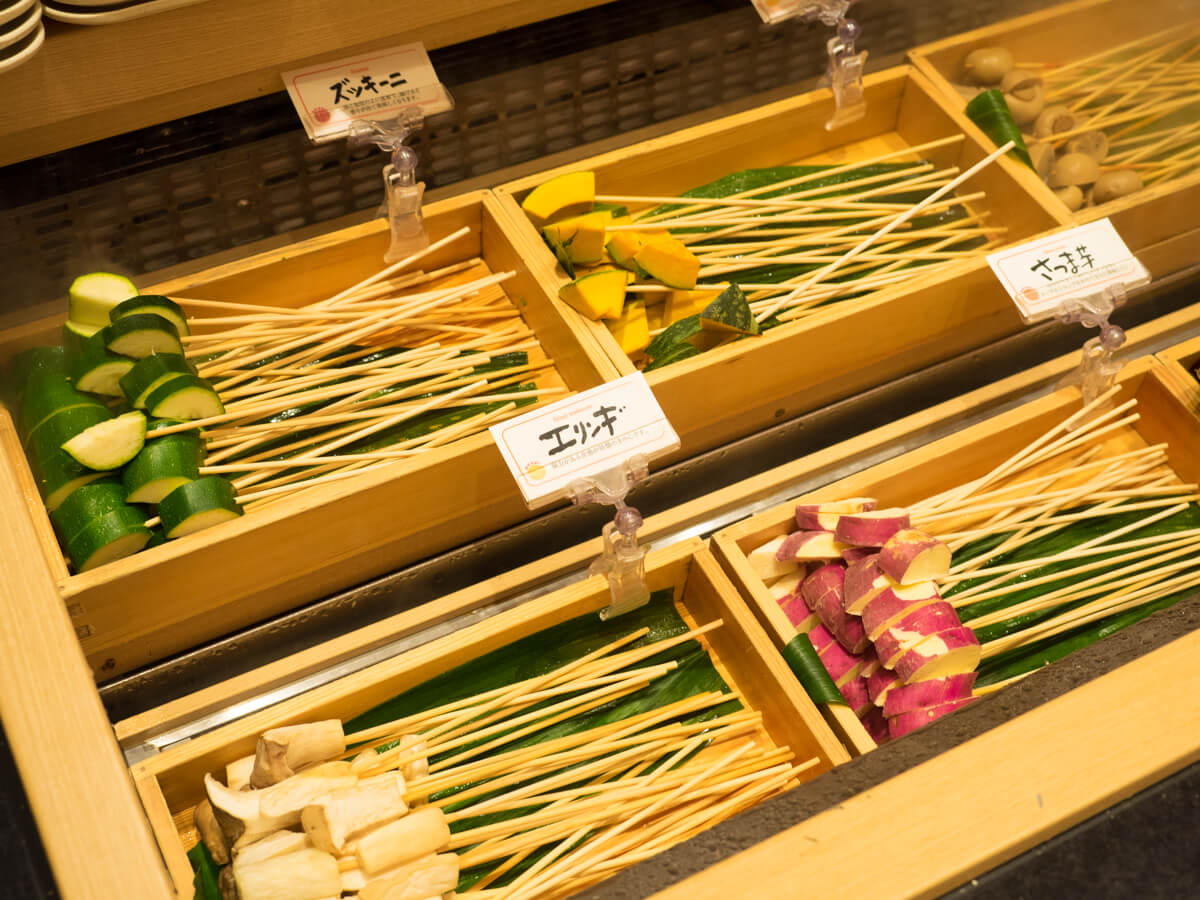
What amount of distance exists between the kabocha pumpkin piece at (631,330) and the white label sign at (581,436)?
34cm

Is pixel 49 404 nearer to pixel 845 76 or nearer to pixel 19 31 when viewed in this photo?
pixel 19 31

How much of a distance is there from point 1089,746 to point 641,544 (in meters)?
0.93

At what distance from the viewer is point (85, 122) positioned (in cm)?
208

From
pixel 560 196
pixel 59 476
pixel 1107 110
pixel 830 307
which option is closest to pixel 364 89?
pixel 560 196

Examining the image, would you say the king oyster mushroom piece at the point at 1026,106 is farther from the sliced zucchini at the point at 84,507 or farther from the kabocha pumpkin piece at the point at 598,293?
the sliced zucchini at the point at 84,507

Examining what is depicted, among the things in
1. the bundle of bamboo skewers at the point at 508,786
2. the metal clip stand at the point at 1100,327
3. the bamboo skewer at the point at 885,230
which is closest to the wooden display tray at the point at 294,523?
the bundle of bamboo skewers at the point at 508,786

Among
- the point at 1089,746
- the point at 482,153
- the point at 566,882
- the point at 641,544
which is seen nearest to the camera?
the point at 1089,746

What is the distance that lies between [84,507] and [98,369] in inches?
12.0

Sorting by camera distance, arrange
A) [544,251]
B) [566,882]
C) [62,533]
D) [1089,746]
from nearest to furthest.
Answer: [1089,746] < [566,882] < [62,533] < [544,251]

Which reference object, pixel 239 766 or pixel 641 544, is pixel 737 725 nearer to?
pixel 641 544

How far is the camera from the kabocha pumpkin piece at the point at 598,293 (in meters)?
2.29

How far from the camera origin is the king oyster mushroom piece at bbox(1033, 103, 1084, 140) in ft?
9.61

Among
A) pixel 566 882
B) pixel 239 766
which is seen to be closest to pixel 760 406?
pixel 566 882

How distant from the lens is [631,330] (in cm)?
242
